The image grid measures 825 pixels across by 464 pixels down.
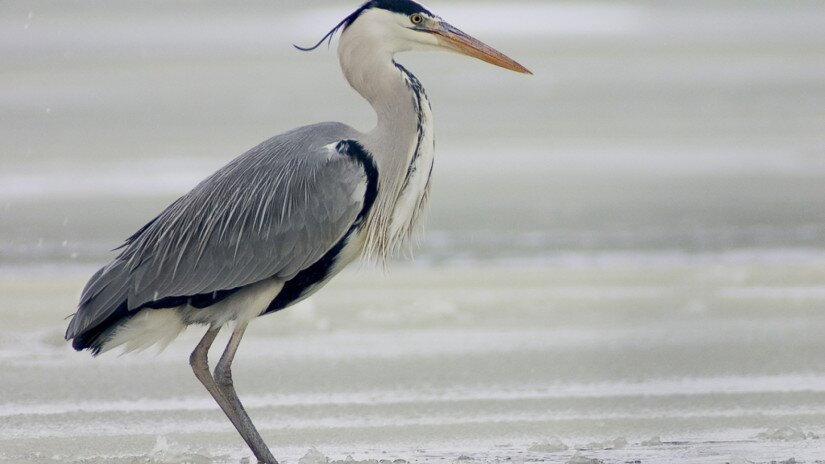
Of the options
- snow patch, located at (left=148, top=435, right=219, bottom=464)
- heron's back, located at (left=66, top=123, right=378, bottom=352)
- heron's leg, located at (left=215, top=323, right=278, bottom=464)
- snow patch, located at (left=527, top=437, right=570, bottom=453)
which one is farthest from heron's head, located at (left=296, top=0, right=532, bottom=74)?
snow patch, located at (left=148, top=435, right=219, bottom=464)

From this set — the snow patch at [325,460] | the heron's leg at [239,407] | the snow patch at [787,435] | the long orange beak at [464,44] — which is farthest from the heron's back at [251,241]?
the snow patch at [787,435]

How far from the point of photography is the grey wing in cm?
468

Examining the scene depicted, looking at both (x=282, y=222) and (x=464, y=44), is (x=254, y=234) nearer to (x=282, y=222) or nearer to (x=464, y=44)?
(x=282, y=222)

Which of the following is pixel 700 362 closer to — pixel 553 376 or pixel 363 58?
pixel 553 376

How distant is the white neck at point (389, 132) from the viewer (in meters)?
4.82

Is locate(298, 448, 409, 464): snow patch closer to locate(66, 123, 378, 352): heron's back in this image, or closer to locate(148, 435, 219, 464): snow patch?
locate(148, 435, 219, 464): snow patch

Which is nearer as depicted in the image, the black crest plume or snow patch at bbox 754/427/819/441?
snow patch at bbox 754/427/819/441

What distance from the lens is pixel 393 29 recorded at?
4898mm

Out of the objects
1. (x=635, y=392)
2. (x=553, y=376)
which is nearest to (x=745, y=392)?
(x=635, y=392)

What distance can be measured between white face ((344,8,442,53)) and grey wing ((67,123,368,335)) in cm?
38

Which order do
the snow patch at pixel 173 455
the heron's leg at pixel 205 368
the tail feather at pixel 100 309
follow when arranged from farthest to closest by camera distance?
the heron's leg at pixel 205 368, the tail feather at pixel 100 309, the snow patch at pixel 173 455

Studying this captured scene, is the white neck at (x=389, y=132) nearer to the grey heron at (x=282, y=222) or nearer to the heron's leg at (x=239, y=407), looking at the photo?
the grey heron at (x=282, y=222)

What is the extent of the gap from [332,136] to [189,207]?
58cm

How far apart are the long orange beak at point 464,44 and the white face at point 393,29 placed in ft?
0.07
